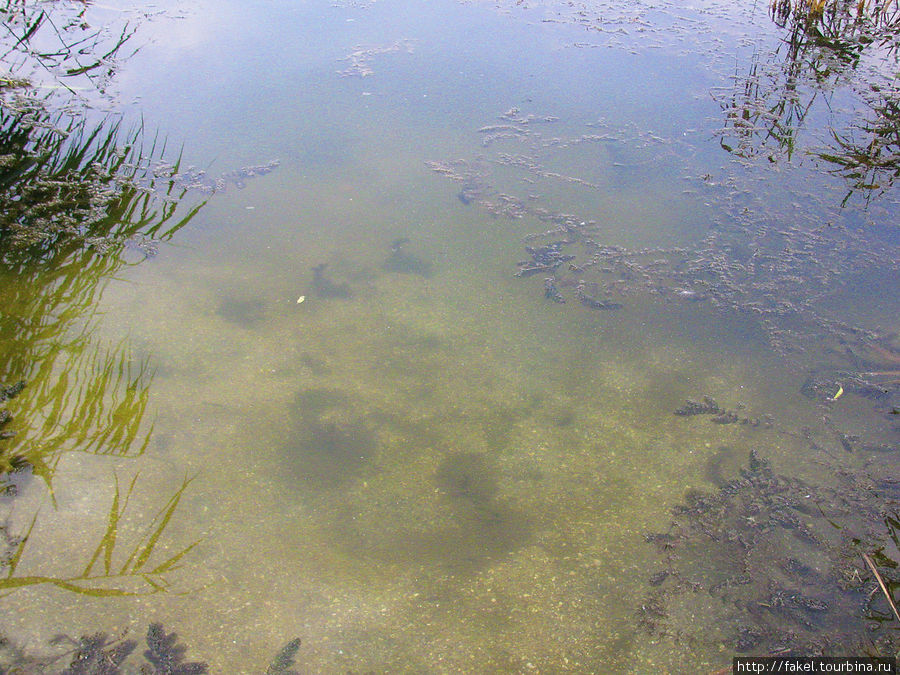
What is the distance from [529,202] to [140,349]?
2.76 meters

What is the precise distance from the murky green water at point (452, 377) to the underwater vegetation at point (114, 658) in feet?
0.13

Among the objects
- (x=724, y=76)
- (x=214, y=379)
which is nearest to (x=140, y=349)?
(x=214, y=379)

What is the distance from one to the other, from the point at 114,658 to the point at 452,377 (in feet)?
6.09

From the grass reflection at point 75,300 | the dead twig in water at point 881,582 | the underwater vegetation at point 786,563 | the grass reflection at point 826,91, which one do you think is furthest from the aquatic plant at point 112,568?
the grass reflection at point 826,91

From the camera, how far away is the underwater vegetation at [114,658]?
5.99 feet

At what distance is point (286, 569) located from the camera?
2.23 m

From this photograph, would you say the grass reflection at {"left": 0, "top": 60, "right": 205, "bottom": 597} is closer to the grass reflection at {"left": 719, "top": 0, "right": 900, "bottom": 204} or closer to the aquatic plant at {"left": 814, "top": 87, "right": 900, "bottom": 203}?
the grass reflection at {"left": 719, "top": 0, "right": 900, "bottom": 204}

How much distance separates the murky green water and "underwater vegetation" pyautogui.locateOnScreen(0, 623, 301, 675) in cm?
4

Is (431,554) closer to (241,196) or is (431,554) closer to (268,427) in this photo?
(268,427)

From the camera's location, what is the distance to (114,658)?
187 centimetres

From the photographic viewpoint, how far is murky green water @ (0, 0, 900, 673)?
2119 mm

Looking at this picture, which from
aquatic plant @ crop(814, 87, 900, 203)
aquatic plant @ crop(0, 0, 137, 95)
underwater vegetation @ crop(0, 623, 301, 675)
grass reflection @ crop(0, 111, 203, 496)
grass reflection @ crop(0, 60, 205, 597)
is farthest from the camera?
aquatic plant @ crop(0, 0, 137, 95)

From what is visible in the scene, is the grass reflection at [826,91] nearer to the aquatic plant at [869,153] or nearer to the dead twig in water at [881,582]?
the aquatic plant at [869,153]

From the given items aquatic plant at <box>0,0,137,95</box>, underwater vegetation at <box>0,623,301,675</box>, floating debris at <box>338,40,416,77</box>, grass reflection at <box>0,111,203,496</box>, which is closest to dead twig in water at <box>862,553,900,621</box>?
underwater vegetation at <box>0,623,301,675</box>
